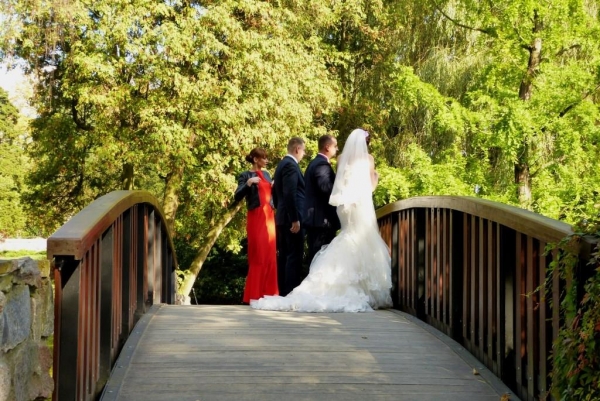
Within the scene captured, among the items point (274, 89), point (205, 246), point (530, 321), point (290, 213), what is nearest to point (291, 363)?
point (530, 321)

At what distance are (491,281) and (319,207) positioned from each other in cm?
419

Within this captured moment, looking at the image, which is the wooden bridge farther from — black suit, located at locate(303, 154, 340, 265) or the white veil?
black suit, located at locate(303, 154, 340, 265)

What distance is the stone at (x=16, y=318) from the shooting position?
2545 mm

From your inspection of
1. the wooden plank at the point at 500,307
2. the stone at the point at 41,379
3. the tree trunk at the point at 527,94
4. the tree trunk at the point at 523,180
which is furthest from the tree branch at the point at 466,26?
the stone at the point at 41,379

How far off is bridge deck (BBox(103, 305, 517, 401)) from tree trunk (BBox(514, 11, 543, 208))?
11127mm

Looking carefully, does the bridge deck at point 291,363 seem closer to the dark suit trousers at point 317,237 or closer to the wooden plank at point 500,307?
the wooden plank at point 500,307

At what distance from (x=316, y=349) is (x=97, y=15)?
558 inches

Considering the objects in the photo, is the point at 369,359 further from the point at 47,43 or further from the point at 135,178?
the point at 135,178

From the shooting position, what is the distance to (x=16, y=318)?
2662 mm

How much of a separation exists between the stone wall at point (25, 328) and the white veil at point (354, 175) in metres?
5.35

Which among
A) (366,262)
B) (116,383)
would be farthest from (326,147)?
(116,383)

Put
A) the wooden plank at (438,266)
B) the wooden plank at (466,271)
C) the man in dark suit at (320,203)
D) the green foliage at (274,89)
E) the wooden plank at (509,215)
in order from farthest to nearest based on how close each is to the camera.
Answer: the green foliage at (274,89)
the man in dark suit at (320,203)
the wooden plank at (438,266)
the wooden plank at (466,271)
the wooden plank at (509,215)

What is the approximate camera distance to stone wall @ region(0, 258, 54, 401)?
255 centimetres

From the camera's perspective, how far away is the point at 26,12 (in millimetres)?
16625
